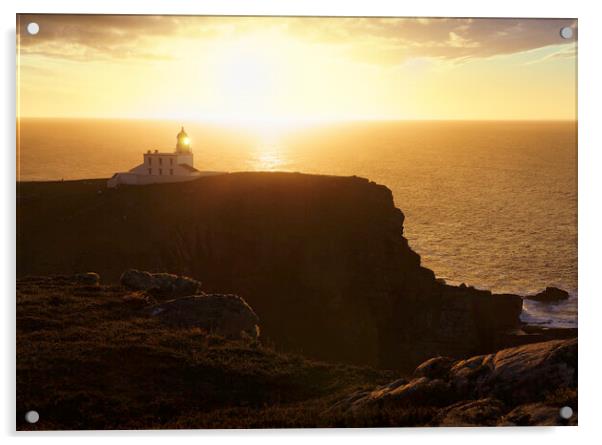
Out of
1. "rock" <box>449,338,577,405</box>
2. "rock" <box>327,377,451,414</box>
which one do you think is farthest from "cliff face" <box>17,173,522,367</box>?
"rock" <box>449,338,577,405</box>

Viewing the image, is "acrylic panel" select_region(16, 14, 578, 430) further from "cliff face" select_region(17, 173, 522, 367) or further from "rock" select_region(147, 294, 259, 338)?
"cliff face" select_region(17, 173, 522, 367)

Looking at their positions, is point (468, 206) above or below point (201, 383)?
above

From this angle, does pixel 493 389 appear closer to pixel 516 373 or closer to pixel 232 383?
pixel 516 373

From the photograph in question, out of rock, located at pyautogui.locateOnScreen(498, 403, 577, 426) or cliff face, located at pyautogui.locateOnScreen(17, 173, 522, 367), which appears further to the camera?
cliff face, located at pyautogui.locateOnScreen(17, 173, 522, 367)

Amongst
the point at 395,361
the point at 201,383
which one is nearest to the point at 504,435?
the point at 201,383

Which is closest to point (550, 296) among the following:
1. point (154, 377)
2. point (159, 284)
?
point (159, 284)

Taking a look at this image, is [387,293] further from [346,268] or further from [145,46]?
[145,46]
